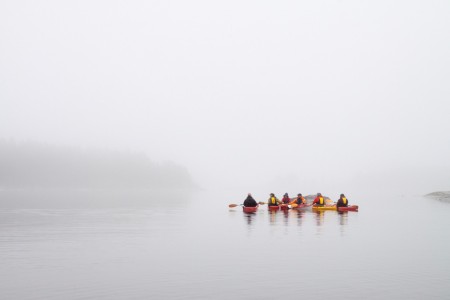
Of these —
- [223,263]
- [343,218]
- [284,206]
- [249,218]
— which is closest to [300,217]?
[343,218]

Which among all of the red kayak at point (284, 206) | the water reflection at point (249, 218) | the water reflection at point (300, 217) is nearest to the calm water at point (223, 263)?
the water reflection at point (300, 217)

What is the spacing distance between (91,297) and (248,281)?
6334 millimetres

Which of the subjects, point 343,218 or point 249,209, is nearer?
point 343,218

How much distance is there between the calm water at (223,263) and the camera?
17812 millimetres

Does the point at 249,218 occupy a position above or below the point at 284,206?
below

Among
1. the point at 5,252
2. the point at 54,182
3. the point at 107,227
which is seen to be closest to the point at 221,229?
the point at 107,227

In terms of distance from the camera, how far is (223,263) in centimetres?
2356

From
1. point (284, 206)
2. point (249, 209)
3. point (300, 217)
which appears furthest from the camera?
point (284, 206)

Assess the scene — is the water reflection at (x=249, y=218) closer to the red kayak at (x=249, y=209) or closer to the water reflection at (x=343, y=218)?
the red kayak at (x=249, y=209)

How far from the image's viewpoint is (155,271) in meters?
21.5

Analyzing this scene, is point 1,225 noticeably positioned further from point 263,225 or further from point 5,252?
point 263,225

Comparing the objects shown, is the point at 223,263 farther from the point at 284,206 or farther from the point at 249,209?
the point at 284,206

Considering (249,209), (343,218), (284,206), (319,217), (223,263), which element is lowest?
(223,263)

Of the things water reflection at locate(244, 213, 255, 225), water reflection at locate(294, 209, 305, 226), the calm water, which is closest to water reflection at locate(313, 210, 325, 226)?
water reflection at locate(294, 209, 305, 226)
